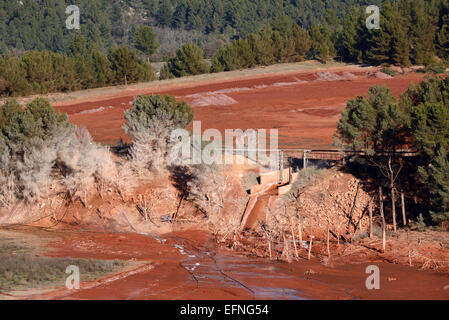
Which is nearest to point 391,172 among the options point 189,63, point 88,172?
point 88,172

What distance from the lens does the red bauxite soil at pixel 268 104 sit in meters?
39.3

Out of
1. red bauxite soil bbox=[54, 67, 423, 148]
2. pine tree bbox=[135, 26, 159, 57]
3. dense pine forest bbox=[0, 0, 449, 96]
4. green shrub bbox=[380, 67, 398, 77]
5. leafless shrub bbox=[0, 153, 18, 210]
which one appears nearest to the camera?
leafless shrub bbox=[0, 153, 18, 210]

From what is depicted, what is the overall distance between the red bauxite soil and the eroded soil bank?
13184mm

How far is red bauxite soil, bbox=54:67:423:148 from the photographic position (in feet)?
129

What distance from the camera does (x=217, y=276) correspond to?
16875mm

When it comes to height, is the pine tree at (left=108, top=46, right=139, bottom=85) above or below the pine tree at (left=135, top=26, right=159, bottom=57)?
below

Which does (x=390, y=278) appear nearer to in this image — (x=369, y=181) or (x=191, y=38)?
(x=369, y=181)

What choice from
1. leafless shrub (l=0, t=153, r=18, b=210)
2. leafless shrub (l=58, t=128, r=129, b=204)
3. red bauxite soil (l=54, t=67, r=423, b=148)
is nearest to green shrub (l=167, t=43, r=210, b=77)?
red bauxite soil (l=54, t=67, r=423, b=148)

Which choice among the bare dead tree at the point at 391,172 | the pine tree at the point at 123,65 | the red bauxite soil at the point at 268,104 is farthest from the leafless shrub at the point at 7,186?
the pine tree at the point at 123,65

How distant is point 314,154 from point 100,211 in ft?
31.8

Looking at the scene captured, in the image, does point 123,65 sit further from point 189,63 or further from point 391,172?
point 391,172

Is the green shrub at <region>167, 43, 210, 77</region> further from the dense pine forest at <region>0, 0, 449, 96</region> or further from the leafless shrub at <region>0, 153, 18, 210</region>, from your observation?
the leafless shrub at <region>0, 153, 18, 210</region>

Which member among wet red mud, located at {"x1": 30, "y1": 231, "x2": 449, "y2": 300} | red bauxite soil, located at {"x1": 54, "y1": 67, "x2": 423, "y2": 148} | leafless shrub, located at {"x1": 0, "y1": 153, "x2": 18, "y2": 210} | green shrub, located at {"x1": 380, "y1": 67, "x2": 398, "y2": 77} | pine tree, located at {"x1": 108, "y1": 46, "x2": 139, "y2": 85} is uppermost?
pine tree, located at {"x1": 108, "y1": 46, "x2": 139, "y2": 85}

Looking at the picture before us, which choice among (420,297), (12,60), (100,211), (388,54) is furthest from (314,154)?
(388,54)
